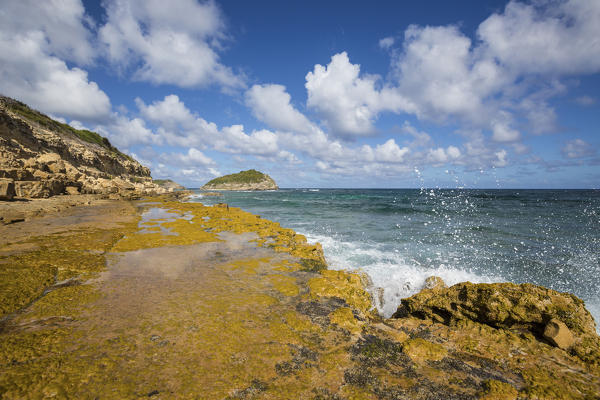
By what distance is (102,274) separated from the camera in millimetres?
6977

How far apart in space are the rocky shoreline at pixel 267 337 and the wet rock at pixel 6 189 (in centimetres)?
1759

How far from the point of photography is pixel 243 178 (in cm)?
18012

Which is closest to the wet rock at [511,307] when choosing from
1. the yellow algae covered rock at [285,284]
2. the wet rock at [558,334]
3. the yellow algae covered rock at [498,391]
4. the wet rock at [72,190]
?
the wet rock at [558,334]

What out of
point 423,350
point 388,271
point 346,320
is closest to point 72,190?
point 388,271

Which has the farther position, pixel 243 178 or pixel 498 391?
pixel 243 178

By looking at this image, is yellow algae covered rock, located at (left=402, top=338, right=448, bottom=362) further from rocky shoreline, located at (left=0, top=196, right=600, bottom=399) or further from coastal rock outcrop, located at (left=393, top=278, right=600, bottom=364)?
coastal rock outcrop, located at (left=393, top=278, right=600, bottom=364)

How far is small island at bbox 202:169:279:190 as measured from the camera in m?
174

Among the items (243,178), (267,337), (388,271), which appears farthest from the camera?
(243,178)

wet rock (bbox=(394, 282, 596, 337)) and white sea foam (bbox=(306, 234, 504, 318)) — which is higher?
wet rock (bbox=(394, 282, 596, 337))

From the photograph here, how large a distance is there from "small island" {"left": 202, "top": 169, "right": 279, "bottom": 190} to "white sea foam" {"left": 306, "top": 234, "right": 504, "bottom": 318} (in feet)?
536

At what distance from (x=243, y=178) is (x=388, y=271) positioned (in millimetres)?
177689

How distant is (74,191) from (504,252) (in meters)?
43.9

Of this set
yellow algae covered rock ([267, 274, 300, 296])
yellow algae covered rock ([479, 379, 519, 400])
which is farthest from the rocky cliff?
yellow algae covered rock ([479, 379, 519, 400])

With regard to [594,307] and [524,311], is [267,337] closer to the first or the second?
[524,311]
